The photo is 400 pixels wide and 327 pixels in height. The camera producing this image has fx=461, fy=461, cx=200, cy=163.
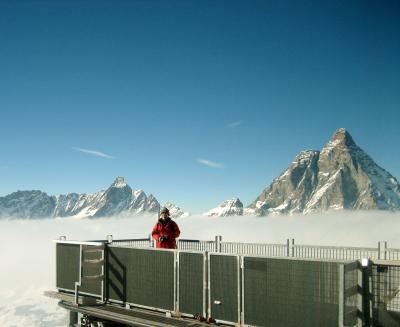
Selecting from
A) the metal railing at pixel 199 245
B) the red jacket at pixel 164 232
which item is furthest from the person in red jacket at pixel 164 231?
A: the metal railing at pixel 199 245

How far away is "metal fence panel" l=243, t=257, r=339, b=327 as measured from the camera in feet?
32.5

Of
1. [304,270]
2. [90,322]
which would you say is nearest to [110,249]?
[90,322]

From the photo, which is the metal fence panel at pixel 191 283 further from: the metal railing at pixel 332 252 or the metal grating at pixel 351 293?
the metal railing at pixel 332 252

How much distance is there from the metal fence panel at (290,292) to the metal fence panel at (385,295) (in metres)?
0.81

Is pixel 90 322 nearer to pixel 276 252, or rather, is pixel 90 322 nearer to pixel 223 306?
pixel 223 306

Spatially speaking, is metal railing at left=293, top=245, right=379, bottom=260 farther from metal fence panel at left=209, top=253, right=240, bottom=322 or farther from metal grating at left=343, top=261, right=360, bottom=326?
metal grating at left=343, top=261, right=360, bottom=326

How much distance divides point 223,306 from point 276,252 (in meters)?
7.81

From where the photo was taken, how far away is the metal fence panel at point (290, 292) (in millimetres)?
9914

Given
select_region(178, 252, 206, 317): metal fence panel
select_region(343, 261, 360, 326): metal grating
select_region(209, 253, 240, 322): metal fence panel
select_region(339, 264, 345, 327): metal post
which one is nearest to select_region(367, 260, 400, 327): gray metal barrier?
select_region(343, 261, 360, 326): metal grating

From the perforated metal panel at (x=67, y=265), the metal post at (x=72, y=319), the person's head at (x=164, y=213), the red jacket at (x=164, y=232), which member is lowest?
the metal post at (x=72, y=319)

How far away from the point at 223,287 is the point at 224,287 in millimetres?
35

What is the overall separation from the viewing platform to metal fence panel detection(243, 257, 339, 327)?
0.9 inches

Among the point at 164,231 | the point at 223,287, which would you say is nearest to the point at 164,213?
the point at 164,231

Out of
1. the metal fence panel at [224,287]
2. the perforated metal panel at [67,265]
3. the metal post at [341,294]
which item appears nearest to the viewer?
the metal post at [341,294]
